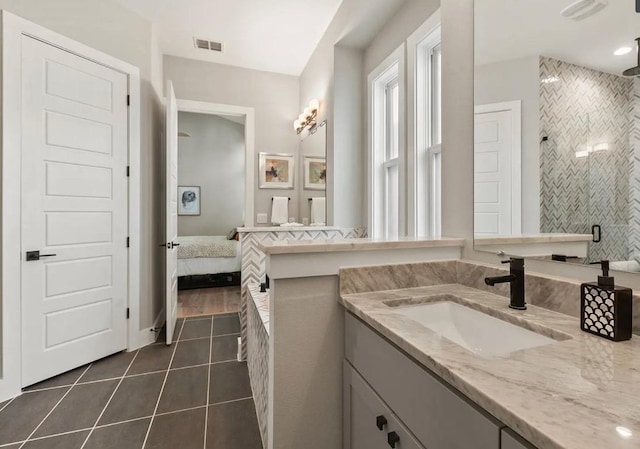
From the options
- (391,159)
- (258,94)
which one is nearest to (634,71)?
(391,159)

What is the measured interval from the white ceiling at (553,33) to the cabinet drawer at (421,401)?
3.26ft

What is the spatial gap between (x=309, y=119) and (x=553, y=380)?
11.7 feet

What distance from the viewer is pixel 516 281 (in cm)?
100

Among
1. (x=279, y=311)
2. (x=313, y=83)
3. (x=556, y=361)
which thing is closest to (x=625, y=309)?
(x=556, y=361)

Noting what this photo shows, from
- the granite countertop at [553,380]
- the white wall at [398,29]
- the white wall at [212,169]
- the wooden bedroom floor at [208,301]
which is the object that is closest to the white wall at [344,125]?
the white wall at [398,29]

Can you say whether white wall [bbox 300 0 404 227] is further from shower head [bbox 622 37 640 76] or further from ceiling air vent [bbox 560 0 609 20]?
shower head [bbox 622 37 640 76]

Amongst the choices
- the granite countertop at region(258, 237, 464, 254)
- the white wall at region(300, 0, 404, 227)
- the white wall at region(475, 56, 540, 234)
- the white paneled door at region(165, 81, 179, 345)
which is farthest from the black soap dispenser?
the white paneled door at region(165, 81, 179, 345)

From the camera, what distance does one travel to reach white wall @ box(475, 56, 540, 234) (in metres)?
Answer: 1.06

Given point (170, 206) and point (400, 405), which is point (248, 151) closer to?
point (170, 206)

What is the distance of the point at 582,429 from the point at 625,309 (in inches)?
19.5

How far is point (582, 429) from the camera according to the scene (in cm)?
42

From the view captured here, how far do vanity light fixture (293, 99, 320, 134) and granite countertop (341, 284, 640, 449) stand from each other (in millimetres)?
3071

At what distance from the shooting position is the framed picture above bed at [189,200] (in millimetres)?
6715

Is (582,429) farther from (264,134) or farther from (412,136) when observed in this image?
(264,134)
